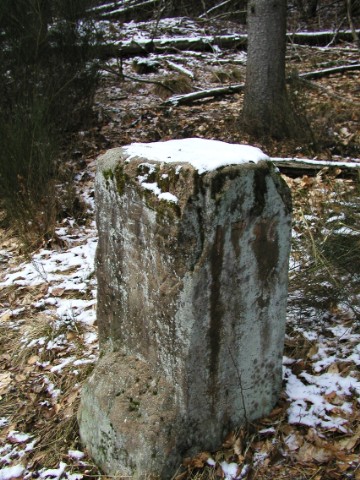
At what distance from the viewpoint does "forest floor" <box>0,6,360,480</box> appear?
6.99 feet

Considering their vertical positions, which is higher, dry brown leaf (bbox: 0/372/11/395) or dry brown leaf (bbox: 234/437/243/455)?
dry brown leaf (bbox: 234/437/243/455)

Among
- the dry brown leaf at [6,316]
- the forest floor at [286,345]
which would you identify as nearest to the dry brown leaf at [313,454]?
the forest floor at [286,345]

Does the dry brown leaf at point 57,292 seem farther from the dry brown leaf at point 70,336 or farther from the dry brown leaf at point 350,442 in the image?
the dry brown leaf at point 350,442

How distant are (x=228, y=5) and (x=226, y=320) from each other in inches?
497

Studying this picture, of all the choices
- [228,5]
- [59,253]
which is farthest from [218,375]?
[228,5]

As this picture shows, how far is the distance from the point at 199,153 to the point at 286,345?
1374mm

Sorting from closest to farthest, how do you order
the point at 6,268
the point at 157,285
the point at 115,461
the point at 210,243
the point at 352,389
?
the point at 210,243 → the point at 157,285 → the point at 115,461 → the point at 352,389 → the point at 6,268

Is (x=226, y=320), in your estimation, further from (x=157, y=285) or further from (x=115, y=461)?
(x=115, y=461)

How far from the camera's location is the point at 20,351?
3135 millimetres

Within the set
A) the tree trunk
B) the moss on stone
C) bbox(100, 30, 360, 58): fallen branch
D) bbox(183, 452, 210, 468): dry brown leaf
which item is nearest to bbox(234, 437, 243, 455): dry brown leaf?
bbox(183, 452, 210, 468): dry brown leaf

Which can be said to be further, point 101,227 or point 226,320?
point 101,227

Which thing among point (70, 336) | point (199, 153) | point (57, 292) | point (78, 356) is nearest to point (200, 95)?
point (57, 292)

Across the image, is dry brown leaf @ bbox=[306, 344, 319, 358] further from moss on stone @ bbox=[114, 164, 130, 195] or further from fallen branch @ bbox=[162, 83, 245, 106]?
fallen branch @ bbox=[162, 83, 245, 106]

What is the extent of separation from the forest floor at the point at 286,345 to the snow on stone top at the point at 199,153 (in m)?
1.17
